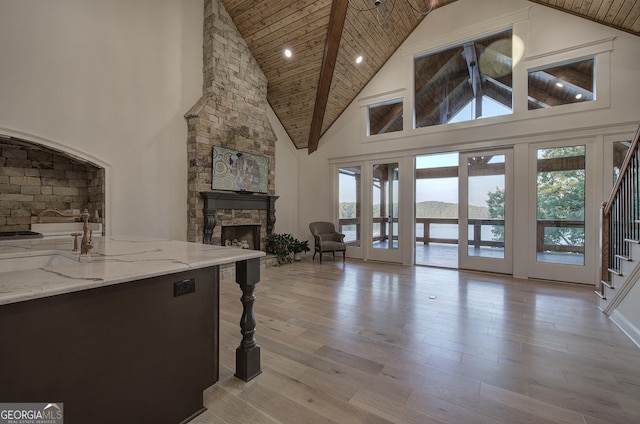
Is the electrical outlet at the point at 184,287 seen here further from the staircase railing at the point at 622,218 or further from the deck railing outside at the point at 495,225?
the deck railing outside at the point at 495,225

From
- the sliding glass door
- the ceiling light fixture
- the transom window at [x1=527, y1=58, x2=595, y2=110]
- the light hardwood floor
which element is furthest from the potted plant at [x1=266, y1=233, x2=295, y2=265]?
the transom window at [x1=527, y1=58, x2=595, y2=110]

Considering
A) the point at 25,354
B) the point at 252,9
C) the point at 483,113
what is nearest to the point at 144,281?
the point at 25,354

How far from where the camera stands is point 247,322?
75.1 inches

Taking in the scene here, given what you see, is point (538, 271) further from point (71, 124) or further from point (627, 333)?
point (71, 124)

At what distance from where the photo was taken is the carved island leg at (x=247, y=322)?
1.86 metres

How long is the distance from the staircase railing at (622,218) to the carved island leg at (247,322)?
353 cm

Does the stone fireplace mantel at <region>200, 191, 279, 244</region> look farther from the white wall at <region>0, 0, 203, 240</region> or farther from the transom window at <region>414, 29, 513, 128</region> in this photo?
the transom window at <region>414, 29, 513, 128</region>

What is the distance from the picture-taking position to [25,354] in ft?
3.36

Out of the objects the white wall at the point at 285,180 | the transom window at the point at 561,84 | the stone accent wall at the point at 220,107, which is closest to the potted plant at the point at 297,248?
the white wall at the point at 285,180

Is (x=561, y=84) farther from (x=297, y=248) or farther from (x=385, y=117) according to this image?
(x=297, y=248)

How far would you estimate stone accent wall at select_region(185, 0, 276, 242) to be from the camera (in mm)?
4762

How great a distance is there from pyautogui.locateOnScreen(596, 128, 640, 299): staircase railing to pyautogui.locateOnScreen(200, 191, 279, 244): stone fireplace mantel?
5.27 meters

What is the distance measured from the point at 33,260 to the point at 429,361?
278cm

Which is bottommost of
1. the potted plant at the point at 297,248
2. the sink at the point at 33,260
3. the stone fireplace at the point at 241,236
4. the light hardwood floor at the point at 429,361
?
the light hardwood floor at the point at 429,361
